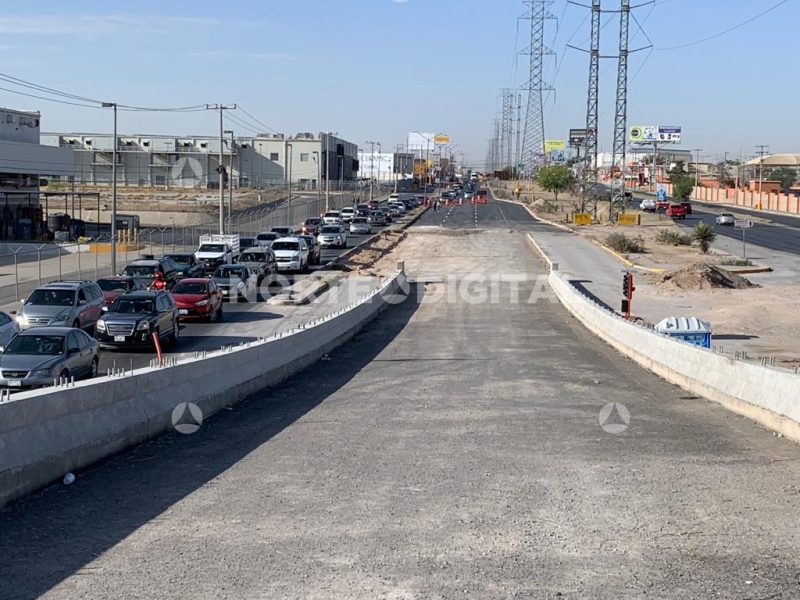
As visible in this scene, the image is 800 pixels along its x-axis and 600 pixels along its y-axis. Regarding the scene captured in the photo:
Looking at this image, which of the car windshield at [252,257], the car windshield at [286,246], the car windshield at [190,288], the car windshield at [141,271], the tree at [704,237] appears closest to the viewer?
the car windshield at [190,288]

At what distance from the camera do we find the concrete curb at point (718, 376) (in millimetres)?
15242

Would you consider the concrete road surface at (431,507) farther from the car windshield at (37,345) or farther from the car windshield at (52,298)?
the car windshield at (52,298)

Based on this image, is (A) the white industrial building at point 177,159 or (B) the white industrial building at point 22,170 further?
(A) the white industrial building at point 177,159

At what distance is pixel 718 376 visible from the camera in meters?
19.0

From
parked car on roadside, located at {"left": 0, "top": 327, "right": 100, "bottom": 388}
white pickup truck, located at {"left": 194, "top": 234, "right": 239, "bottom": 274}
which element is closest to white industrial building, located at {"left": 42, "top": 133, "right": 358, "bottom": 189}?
white pickup truck, located at {"left": 194, "top": 234, "right": 239, "bottom": 274}

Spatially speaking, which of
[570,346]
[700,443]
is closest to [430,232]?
[570,346]

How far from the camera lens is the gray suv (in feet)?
93.0

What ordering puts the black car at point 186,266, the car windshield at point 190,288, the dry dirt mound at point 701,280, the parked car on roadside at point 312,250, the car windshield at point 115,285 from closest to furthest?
the car windshield at point 190,288 → the car windshield at point 115,285 → the black car at point 186,266 → the dry dirt mound at point 701,280 → the parked car on roadside at point 312,250

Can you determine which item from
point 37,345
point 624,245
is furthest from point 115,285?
point 624,245

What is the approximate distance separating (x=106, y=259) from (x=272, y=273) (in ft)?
47.3

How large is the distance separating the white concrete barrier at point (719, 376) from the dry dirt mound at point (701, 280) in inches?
790

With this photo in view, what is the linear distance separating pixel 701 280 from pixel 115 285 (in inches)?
1088

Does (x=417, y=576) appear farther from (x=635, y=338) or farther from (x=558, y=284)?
(x=558, y=284)

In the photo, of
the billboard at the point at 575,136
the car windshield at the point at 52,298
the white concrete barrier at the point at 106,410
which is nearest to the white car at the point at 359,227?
the car windshield at the point at 52,298
